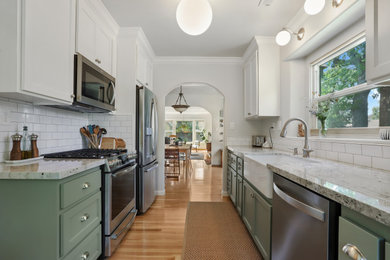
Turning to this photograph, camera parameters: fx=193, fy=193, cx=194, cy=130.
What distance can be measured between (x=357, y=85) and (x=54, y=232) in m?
2.59

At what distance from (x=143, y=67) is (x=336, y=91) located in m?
2.54

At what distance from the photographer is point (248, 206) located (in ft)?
6.70

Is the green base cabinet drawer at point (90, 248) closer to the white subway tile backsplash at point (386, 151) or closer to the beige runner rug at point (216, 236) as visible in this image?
the beige runner rug at point (216, 236)

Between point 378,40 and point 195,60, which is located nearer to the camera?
point 378,40

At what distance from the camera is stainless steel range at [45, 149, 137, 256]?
1700 millimetres

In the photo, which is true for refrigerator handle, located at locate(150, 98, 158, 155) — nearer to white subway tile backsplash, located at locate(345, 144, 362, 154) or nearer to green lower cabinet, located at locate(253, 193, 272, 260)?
green lower cabinet, located at locate(253, 193, 272, 260)

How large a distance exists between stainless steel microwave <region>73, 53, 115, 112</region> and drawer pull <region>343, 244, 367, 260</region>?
80.0 inches

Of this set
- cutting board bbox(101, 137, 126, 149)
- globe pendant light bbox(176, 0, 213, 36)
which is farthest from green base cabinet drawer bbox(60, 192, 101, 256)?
globe pendant light bbox(176, 0, 213, 36)

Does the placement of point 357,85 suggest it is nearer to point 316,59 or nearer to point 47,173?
point 316,59

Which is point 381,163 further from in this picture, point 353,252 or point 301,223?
point 353,252

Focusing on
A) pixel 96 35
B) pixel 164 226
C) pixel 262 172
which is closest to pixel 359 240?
pixel 262 172

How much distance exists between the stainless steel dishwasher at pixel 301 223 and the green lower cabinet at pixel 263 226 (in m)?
0.10

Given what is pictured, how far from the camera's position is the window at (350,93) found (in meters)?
1.56

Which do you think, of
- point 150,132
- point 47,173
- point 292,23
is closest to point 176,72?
point 150,132
